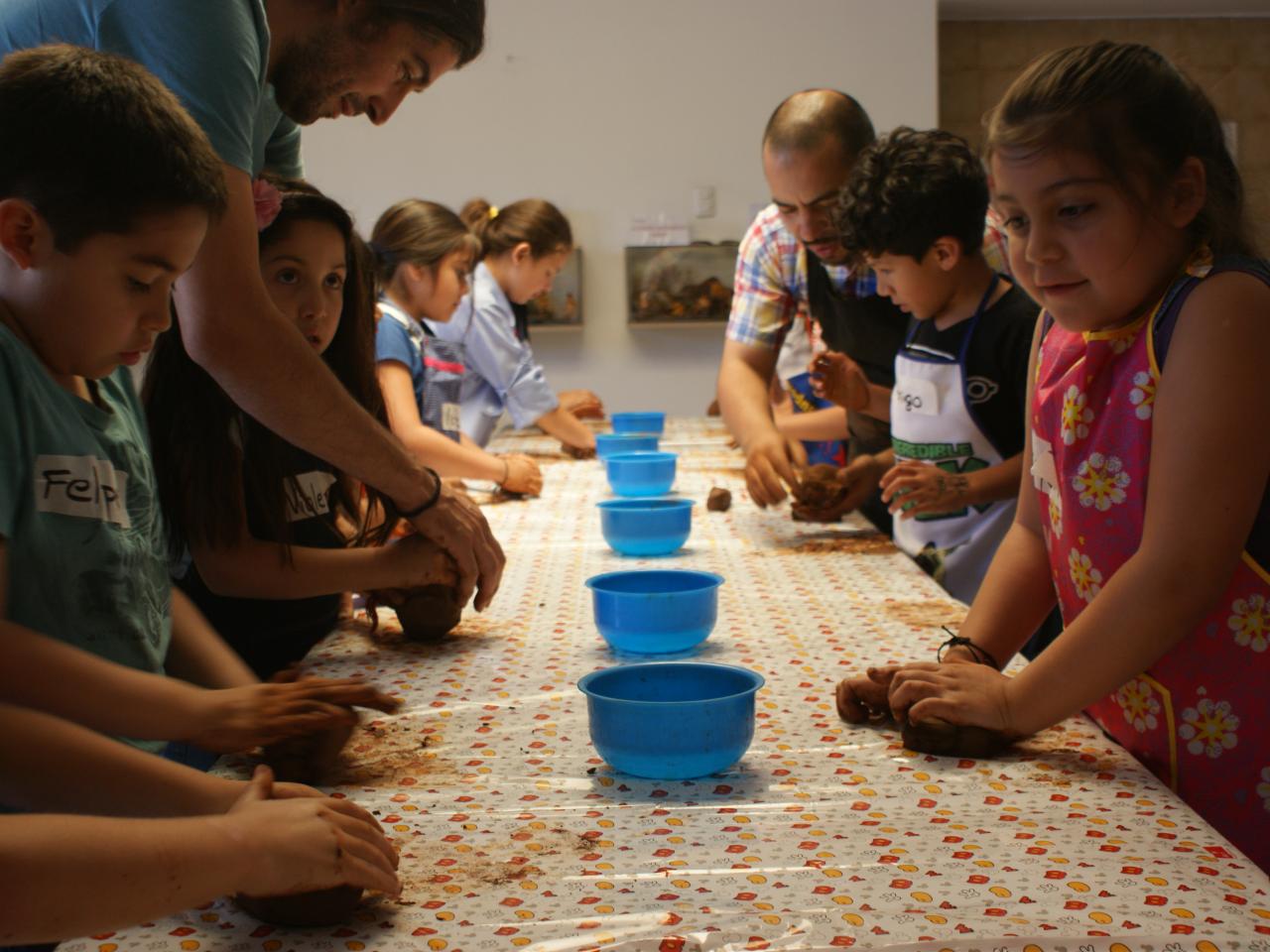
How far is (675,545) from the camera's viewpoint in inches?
80.7

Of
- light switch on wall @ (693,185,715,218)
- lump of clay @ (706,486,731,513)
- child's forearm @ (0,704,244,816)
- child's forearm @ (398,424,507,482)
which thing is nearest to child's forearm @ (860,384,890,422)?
lump of clay @ (706,486,731,513)

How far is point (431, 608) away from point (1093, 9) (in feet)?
21.0

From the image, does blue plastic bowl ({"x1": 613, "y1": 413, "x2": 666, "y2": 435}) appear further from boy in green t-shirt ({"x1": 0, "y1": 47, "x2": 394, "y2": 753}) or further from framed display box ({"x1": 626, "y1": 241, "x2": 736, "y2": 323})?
framed display box ({"x1": 626, "y1": 241, "x2": 736, "y2": 323})

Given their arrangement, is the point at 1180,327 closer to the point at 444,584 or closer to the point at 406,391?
the point at 444,584

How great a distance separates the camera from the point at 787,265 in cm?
303

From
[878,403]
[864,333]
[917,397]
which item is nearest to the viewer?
[917,397]

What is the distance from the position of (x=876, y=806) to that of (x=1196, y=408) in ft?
A: 1.54

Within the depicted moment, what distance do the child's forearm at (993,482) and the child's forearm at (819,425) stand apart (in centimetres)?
127

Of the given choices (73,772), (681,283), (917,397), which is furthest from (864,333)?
(681,283)

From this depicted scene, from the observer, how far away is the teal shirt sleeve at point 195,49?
126 cm

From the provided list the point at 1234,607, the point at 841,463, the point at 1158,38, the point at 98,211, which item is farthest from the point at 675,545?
the point at 1158,38

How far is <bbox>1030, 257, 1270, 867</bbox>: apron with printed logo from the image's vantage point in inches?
44.4

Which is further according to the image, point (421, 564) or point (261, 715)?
point (421, 564)

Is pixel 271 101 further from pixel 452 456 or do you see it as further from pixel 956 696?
pixel 452 456
